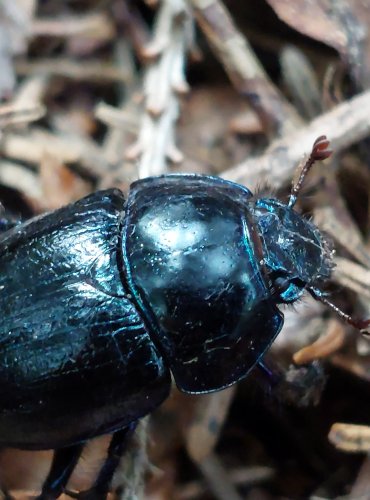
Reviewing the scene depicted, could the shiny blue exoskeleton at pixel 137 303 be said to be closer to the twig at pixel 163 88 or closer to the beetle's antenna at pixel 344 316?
the beetle's antenna at pixel 344 316

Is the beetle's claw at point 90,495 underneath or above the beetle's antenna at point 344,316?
underneath

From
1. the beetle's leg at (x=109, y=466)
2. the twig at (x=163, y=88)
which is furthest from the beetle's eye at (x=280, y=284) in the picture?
the twig at (x=163, y=88)

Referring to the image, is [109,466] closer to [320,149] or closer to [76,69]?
[320,149]

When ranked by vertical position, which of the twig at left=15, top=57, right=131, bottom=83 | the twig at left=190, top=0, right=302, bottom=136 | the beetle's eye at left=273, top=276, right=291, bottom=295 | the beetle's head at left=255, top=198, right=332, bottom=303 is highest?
the twig at left=190, top=0, right=302, bottom=136

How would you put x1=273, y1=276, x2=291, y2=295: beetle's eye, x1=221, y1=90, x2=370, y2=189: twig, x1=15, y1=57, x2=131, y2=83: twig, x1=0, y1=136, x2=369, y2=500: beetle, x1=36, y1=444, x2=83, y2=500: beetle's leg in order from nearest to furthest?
x1=0, y1=136, x2=369, y2=500: beetle, x1=273, y1=276, x2=291, y2=295: beetle's eye, x1=36, y1=444, x2=83, y2=500: beetle's leg, x1=221, y1=90, x2=370, y2=189: twig, x1=15, y1=57, x2=131, y2=83: twig

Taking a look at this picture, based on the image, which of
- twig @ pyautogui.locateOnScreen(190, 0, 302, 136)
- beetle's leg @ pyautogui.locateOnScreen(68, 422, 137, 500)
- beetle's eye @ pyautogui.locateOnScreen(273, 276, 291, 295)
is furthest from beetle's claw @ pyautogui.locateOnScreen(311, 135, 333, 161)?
beetle's leg @ pyautogui.locateOnScreen(68, 422, 137, 500)

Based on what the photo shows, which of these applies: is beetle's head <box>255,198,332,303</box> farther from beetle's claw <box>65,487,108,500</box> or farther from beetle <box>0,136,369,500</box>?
beetle's claw <box>65,487,108,500</box>

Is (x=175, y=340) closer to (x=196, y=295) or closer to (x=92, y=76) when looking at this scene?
(x=196, y=295)

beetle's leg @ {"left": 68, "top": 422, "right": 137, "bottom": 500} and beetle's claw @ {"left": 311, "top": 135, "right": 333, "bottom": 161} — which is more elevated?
beetle's claw @ {"left": 311, "top": 135, "right": 333, "bottom": 161}
